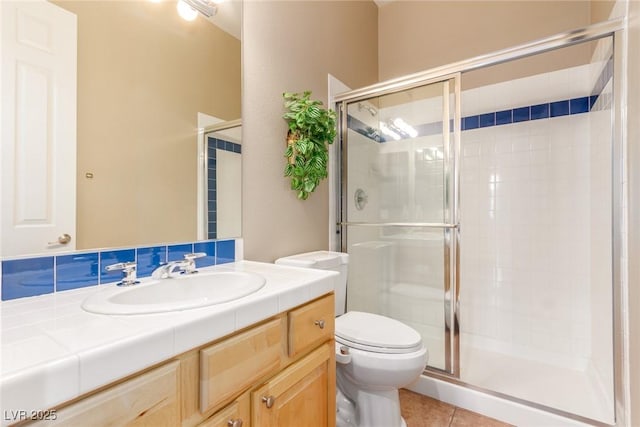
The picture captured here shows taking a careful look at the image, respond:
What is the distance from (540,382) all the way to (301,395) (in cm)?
173

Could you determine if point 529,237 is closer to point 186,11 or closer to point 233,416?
point 233,416

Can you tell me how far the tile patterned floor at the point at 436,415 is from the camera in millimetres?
1586

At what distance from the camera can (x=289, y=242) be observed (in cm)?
171

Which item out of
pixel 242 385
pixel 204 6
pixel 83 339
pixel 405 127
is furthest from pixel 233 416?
pixel 405 127

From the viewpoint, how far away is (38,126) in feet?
2.81

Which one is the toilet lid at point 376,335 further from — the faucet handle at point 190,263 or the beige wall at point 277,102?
the faucet handle at point 190,263

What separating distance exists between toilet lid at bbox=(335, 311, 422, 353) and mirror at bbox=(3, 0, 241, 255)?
825 millimetres

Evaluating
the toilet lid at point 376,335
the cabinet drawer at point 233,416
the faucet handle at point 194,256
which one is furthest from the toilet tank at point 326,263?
the cabinet drawer at point 233,416

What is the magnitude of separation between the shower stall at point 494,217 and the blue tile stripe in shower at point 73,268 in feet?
4.09

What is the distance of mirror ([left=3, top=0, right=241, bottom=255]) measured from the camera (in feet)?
3.15

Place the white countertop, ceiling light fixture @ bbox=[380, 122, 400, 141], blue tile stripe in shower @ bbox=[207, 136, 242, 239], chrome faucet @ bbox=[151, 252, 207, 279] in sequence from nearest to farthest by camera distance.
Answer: the white countertop
chrome faucet @ bbox=[151, 252, 207, 279]
blue tile stripe in shower @ bbox=[207, 136, 242, 239]
ceiling light fixture @ bbox=[380, 122, 400, 141]

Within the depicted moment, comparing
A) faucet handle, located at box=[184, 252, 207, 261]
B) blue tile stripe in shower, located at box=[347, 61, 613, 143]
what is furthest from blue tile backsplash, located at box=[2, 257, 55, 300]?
blue tile stripe in shower, located at box=[347, 61, 613, 143]

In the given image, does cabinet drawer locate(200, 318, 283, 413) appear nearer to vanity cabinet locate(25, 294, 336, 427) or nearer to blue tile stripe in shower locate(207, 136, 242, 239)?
vanity cabinet locate(25, 294, 336, 427)

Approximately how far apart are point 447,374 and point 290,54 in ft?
6.64
